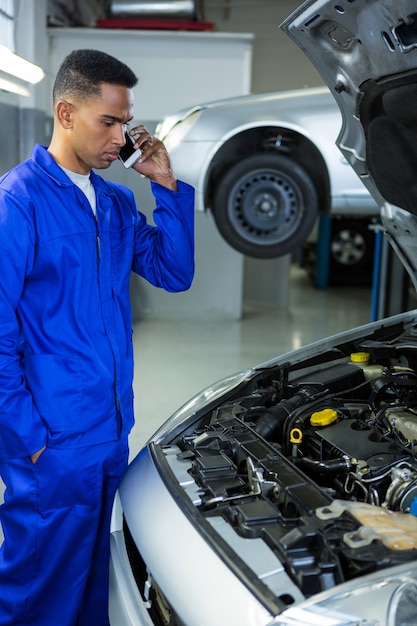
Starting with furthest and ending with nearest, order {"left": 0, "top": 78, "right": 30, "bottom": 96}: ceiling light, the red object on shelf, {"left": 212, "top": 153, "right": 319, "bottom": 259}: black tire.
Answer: the red object on shelf
{"left": 0, "top": 78, "right": 30, "bottom": 96}: ceiling light
{"left": 212, "top": 153, "right": 319, "bottom": 259}: black tire

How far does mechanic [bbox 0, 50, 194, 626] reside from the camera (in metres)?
1.87

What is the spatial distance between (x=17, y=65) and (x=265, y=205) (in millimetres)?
1720

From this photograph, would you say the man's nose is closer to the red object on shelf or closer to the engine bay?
the engine bay

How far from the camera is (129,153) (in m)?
2.18

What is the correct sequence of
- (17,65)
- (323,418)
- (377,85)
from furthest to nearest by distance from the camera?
1. (17,65)
2. (323,418)
3. (377,85)

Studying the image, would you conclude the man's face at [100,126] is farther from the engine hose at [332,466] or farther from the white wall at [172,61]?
the white wall at [172,61]

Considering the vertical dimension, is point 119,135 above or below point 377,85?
below

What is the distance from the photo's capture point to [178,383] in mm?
5082

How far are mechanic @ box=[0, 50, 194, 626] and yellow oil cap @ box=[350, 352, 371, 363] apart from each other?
827 millimetres

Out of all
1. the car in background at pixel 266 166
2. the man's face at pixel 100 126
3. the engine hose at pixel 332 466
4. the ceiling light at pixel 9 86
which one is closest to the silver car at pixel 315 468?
the engine hose at pixel 332 466

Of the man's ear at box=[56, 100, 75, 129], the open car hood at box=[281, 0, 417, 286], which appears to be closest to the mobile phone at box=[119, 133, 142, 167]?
the man's ear at box=[56, 100, 75, 129]

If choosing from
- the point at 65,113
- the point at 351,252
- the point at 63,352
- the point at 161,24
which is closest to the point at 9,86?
the point at 161,24

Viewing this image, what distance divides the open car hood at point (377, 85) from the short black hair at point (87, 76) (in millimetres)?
489

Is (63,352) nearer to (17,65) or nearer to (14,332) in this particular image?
(14,332)
